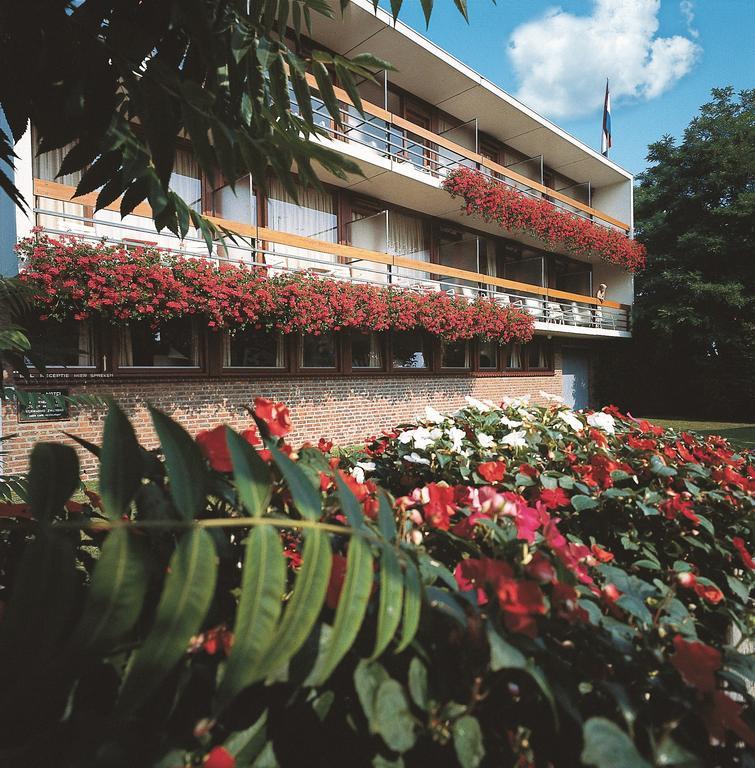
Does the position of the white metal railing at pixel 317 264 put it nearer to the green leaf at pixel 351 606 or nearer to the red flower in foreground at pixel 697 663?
the green leaf at pixel 351 606

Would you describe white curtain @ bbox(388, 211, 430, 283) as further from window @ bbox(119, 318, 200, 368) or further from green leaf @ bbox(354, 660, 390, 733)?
green leaf @ bbox(354, 660, 390, 733)

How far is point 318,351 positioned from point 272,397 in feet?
5.29

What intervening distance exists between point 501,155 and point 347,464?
17.0 m

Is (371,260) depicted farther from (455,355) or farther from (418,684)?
→ (418,684)

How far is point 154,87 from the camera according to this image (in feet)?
3.48

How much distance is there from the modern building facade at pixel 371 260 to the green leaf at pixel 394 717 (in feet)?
8.89

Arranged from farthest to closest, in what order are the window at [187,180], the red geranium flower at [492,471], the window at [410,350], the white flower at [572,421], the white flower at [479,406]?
the window at [410,350]
the window at [187,180]
the white flower at [479,406]
the white flower at [572,421]
the red geranium flower at [492,471]

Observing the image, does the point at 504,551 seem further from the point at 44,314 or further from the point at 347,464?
the point at 44,314

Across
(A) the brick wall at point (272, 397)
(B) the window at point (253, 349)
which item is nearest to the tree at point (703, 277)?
(A) the brick wall at point (272, 397)

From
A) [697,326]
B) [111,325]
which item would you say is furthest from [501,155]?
[111,325]

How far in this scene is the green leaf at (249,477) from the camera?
24.8 inches

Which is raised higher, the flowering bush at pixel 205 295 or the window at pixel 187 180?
the window at pixel 187 180

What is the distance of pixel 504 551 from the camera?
950 mm

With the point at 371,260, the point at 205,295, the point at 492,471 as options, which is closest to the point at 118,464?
the point at 492,471
